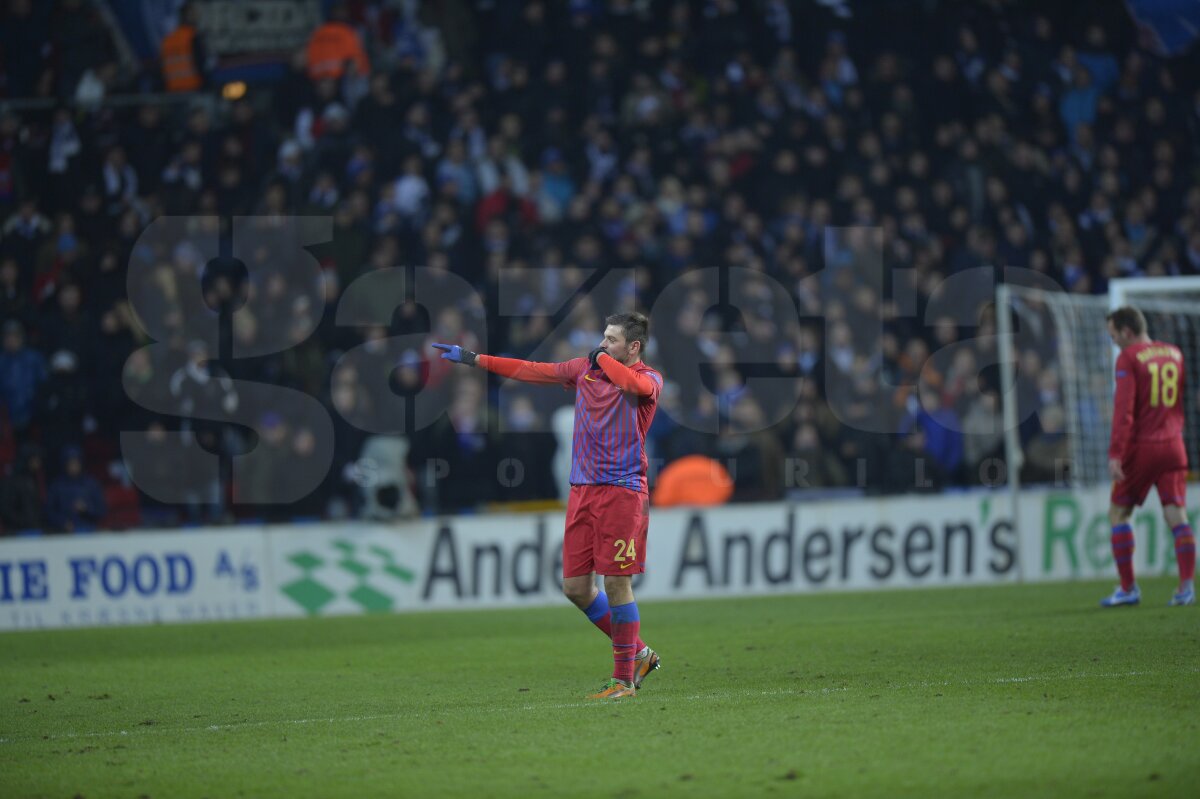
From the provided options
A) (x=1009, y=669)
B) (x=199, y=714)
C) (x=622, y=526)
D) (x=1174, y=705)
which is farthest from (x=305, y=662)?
(x=1174, y=705)

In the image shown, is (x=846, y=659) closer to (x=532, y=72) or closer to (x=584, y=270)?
(x=584, y=270)

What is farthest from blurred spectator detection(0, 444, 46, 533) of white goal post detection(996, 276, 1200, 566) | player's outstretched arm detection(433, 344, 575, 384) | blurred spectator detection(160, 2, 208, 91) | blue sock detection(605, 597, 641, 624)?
white goal post detection(996, 276, 1200, 566)

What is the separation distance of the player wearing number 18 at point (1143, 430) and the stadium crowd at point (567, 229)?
5.46 metres

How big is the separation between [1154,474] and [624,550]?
212 inches

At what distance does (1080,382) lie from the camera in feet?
58.4

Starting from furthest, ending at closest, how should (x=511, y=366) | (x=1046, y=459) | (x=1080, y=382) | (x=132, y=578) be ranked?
(x=1080, y=382) → (x=1046, y=459) → (x=132, y=578) → (x=511, y=366)

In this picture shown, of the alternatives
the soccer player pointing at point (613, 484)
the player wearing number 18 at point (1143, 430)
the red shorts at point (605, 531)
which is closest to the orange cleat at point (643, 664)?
the soccer player pointing at point (613, 484)

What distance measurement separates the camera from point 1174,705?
22.9 feet

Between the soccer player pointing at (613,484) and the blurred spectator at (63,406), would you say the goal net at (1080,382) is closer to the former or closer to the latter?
the soccer player pointing at (613,484)

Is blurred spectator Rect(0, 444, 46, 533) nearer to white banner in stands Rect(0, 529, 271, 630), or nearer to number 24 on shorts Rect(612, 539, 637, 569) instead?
white banner in stands Rect(0, 529, 271, 630)

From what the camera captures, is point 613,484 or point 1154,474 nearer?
point 613,484

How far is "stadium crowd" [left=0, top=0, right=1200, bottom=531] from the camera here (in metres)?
16.5

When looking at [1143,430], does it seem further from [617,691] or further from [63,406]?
[63,406]

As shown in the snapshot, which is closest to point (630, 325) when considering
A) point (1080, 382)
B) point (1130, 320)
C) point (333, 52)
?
A: point (1130, 320)
